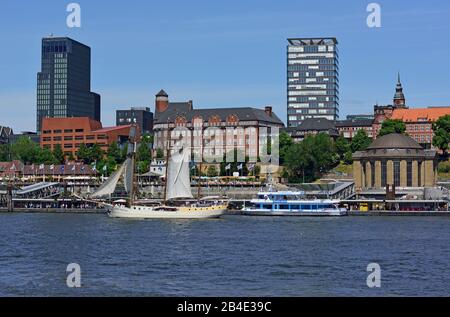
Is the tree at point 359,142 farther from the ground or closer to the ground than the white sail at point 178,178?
farther from the ground

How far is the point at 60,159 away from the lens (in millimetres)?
179250

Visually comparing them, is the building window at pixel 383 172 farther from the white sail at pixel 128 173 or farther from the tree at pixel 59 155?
the tree at pixel 59 155

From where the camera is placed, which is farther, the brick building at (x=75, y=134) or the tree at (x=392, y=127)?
the brick building at (x=75, y=134)

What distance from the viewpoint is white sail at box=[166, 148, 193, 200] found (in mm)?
103000

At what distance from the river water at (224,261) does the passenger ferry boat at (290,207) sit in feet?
107

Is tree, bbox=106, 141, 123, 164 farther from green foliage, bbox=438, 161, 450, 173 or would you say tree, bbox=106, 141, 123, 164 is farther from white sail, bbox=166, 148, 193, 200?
green foliage, bbox=438, 161, 450, 173

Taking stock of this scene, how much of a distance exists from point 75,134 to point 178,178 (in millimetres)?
95156

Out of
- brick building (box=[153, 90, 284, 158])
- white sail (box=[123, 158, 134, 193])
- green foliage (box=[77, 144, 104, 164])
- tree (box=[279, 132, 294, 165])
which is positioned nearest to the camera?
white sail (box=[123, 158, 134, 193])

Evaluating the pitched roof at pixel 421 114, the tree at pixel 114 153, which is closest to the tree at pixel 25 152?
the tree at pixel 114 153

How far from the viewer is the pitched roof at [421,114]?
182250 mm

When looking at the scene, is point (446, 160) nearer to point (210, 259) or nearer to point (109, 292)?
point (210, 259)

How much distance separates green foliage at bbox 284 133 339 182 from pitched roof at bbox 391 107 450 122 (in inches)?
1408

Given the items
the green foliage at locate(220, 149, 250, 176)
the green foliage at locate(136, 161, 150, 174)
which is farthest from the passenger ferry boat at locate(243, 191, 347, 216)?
the green foliage at locate(136, 161, 150, 174)

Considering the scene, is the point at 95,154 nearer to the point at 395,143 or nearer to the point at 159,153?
the point at 159,153
